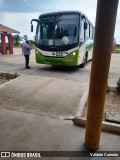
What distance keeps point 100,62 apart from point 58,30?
7.70 meters

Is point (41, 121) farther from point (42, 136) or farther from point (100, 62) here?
point (100, 62)

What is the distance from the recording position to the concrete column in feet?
9.10

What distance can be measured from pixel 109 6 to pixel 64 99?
382 cm

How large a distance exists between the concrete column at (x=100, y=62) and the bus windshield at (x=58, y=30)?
284 inches

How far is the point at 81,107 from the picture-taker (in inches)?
207

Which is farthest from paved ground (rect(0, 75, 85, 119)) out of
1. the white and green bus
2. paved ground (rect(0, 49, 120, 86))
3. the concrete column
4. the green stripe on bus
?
the white and green bus

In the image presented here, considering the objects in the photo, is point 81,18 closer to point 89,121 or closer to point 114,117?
point 114,117

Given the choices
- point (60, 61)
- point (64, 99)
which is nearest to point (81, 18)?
point (60, 61)

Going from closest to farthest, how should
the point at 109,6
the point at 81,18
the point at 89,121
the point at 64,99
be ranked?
the point at 109,6, the point at 89,121, the point at 64,99, the point at 81,18

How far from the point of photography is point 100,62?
9.71 ft

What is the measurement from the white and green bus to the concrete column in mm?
7150

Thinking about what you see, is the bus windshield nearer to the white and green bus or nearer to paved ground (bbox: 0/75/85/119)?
the white and green bus

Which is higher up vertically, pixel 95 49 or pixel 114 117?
pixel 95 49

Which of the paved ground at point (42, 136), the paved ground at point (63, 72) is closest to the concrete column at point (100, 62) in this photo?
the paved ground at point (42, 136)
